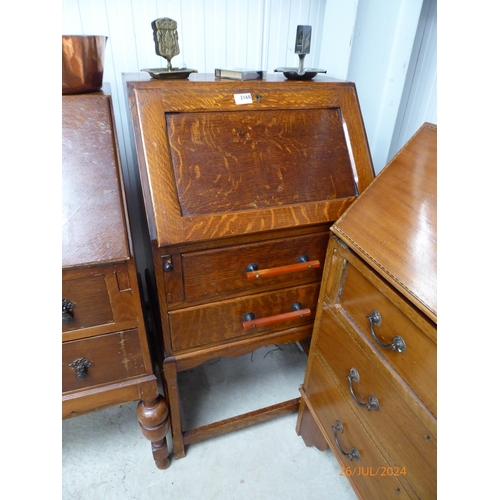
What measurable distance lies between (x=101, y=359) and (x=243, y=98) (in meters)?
0.71

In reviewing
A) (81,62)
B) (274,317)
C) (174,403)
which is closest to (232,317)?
(274,317)

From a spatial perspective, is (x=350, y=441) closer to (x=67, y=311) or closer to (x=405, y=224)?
(x=405, y=224)

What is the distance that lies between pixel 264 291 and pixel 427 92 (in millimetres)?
863

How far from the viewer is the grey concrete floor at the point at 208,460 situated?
1.10m

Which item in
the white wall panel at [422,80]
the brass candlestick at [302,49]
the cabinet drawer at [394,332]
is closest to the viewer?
the cabinet drawer at [394,332]

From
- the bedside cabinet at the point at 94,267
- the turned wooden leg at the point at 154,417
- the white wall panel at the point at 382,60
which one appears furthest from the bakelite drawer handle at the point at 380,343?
the white wall panel at the point at 382,60

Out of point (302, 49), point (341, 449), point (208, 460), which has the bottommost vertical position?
point (208, 460)

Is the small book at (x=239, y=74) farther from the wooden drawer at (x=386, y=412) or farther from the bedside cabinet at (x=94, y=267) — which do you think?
the wooden drawer at (x=386, y=412)

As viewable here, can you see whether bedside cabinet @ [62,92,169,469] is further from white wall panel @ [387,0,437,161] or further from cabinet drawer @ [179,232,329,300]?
white wall panel @ [387,0,437,161]

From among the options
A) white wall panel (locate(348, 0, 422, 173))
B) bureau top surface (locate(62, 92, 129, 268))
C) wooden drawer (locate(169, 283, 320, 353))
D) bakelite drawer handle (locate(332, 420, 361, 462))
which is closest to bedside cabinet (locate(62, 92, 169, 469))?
bureau top surface (locate(62, 92, 129, 268))

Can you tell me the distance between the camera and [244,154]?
83 cm
